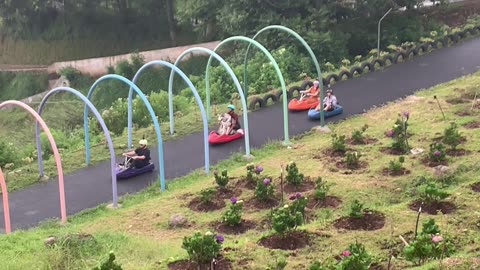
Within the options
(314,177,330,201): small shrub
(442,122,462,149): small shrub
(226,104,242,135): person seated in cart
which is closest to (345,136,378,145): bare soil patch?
(442,122,462,149): small shrub

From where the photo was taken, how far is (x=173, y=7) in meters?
36.1

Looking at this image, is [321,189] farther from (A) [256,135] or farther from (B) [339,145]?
(A) [256,135]

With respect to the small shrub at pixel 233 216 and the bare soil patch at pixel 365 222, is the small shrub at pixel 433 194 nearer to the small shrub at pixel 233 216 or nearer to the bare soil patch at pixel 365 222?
the bare soil patch at pixel 365 222

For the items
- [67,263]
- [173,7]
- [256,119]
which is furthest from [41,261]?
[173,7]

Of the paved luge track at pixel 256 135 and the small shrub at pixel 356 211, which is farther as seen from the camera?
the paved luge track at pixel 256 135

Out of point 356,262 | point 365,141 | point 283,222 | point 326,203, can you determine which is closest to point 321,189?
point 326,203

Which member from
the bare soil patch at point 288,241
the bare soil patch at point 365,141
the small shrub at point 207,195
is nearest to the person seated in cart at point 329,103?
the bare soil patch at point 365,141

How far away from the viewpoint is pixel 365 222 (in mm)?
8062

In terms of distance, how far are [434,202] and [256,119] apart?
7.78 meters

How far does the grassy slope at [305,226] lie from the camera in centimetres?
729

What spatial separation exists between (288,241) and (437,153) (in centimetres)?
433

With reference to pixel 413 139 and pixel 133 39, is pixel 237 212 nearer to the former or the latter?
pixel 413 139

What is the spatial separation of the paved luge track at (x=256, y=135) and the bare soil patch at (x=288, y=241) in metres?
4.67

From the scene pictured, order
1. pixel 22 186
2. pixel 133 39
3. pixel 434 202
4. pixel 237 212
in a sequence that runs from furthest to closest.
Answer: pixel 133 39, pixel 22 186, pixel 237 212, pixel 434 202
